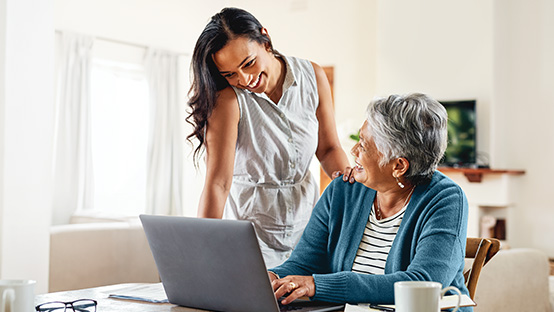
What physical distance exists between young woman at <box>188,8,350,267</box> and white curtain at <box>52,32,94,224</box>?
4.29 metres

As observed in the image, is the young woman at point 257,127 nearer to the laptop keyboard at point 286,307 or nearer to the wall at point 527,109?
the laptop keyboard at point 286,307

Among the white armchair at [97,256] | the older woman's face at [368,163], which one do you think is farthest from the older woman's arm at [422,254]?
the white armchair at [97,256]

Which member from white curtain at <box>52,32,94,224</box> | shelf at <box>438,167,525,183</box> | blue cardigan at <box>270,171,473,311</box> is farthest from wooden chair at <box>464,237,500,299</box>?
white curtain at <box>52,32,94,224</box>

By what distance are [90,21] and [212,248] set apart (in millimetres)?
5244

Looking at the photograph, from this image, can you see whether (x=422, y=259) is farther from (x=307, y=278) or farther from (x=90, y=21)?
(x=90, y=21)

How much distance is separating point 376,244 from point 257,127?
0.53 m

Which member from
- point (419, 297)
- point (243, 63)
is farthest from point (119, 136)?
point (419, 297)

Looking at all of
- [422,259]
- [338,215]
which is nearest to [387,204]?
[338,215]

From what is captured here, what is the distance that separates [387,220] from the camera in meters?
1.73

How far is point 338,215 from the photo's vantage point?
1.83 m

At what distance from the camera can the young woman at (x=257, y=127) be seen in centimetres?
192

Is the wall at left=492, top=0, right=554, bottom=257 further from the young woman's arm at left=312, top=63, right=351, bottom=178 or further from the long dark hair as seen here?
the long dark hair

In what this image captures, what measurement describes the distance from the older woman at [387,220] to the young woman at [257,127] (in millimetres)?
224

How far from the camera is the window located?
21.2 ft
